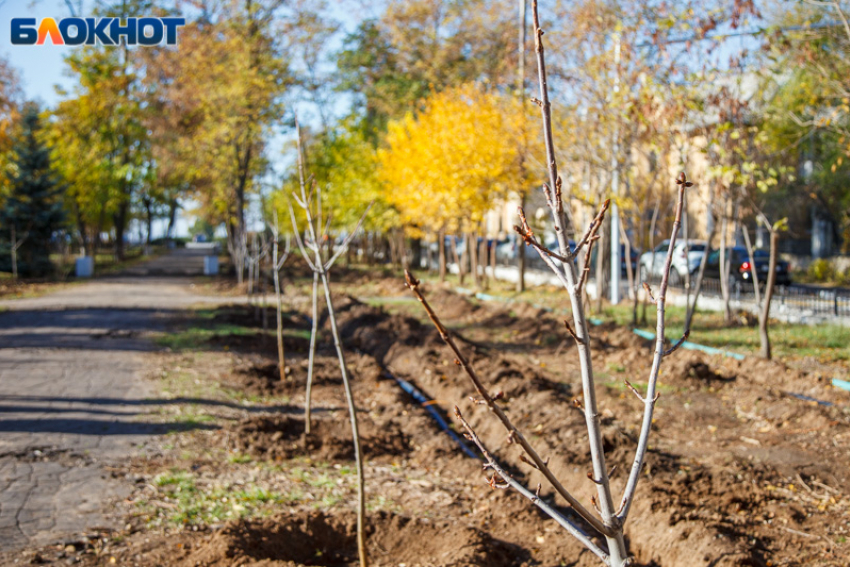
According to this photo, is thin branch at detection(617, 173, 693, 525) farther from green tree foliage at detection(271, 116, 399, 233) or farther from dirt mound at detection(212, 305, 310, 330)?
green tree foliage at detection(271, 116, 399, 233)

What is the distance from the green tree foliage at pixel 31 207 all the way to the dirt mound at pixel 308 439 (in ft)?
76.4

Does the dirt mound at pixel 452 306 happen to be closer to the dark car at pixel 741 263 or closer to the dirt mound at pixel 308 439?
the dark car at pixel 741 263

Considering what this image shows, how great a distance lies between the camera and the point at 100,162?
36.2 metres

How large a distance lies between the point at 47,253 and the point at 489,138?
1905cm

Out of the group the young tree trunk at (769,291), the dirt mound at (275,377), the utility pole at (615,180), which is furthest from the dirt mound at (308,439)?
the utility pole at (615,180)

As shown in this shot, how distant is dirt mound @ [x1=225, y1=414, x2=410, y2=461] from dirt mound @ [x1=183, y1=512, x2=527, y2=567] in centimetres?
157

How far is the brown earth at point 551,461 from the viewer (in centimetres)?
484

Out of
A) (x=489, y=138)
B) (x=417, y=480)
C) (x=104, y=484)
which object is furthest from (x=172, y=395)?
(x=489, y=138)

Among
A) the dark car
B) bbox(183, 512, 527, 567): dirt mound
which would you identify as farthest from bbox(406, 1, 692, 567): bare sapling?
the dark car

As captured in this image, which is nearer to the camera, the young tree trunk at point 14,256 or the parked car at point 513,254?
the young tree trunk at point 14,256

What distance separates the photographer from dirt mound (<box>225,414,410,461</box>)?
7.00m

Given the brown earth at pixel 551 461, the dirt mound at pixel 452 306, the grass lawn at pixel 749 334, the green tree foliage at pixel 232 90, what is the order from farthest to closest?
the green tree foliage at pixel 232 90, the dirt mound at pixel 452 306, the grass lawn at pixel 749 334, the brown earth at pixel 551 461

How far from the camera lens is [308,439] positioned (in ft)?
24.0

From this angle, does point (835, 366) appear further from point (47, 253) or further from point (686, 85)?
point (47, 253)
